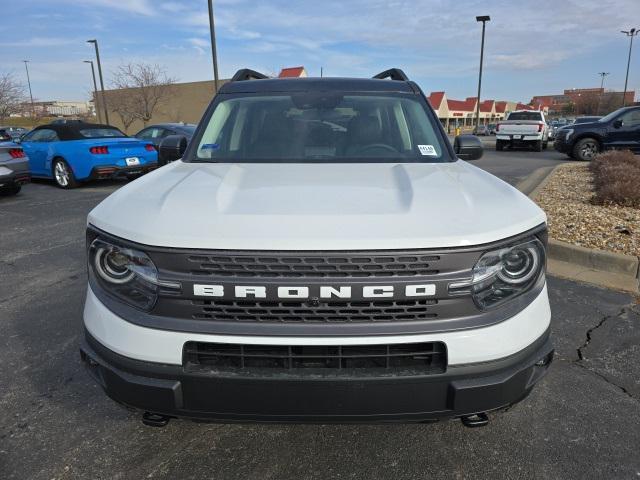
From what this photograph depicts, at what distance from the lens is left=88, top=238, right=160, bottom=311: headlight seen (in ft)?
5.97

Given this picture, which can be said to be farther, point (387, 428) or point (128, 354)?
point (387, 428)

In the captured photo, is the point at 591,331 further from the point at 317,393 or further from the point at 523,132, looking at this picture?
the point at 523,132

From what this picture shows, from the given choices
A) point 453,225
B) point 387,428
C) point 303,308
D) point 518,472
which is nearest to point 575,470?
point 518,472

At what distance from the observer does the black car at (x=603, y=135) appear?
1499 centimetres

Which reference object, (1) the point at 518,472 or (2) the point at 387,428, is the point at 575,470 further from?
(2) the point at 387,428

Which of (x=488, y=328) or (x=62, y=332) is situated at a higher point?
(x=488, y=328)

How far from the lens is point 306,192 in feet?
6.99

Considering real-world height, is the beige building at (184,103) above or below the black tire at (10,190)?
above

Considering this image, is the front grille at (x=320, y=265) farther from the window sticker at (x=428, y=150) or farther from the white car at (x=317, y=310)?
the window sticker at (x=428, y=150)

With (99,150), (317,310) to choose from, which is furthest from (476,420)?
(99,150)

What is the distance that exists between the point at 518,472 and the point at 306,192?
161 cm

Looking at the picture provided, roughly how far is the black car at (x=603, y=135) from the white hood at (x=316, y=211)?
14576mm

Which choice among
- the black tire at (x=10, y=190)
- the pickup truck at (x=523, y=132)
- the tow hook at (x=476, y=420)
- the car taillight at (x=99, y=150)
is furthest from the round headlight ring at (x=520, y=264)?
the pickup truck at (x=523, y=132)

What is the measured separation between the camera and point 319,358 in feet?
5.79
